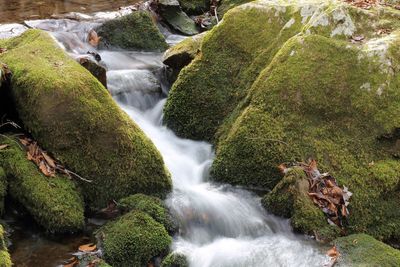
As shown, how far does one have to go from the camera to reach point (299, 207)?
17.7 ft

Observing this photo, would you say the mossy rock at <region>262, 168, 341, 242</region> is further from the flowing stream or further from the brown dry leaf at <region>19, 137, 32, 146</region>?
the brown dry leaf at <region>19, 137, 32, 146</region>

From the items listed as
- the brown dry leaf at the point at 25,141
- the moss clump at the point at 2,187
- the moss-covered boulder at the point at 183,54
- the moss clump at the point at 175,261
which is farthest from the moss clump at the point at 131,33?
the moss clump at the point at 175,261

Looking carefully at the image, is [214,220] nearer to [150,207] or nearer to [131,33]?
[150,207]

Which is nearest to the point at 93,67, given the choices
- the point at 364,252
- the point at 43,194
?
the point at 43,194

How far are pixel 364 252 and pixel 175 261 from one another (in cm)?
185

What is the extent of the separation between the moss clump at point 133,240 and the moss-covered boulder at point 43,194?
366mm

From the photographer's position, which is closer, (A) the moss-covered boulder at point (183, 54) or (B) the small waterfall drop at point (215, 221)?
(B) the small waterfall drop at point (215, 221)

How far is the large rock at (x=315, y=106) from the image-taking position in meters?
5.84

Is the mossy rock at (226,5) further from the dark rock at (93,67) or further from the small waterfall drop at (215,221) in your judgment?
the dark rock at (93,67)

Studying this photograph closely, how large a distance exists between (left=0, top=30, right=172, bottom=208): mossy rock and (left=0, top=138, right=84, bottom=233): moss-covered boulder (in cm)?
26

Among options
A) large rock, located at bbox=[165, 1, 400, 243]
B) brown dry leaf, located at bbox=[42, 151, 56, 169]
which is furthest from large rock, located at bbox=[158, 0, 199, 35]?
brown dry leaf, located at bbox=[42, 151, 56, 169]

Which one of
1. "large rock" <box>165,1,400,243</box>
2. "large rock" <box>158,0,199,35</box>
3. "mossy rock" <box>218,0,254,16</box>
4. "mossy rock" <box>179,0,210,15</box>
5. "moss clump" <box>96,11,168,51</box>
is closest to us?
"large rock" <box>165,1,400,243</box>

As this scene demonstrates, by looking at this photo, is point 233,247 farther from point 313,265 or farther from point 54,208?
point 54,208

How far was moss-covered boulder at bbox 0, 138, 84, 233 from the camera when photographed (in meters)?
4.93
